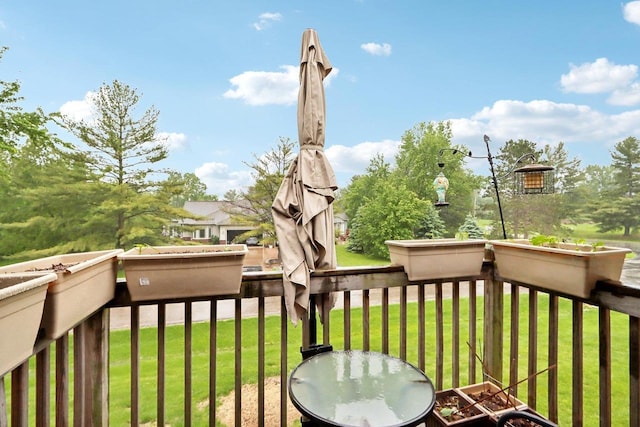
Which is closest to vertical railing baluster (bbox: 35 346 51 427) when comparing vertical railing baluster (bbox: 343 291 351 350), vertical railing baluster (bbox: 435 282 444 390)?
vertical railing baluster (bbox: 343 291 351 350)

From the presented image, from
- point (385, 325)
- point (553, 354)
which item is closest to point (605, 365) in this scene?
point (553, 354)

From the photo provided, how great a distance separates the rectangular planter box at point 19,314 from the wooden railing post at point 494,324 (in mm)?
1977

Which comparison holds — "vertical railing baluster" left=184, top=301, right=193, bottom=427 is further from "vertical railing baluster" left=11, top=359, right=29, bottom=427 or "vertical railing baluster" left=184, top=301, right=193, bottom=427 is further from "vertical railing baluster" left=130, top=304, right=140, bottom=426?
"vertical railing baluster" left=11, top=359, right=29, bottom=427

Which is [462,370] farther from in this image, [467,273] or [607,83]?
[607,83]

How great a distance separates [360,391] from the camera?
3.43 feet

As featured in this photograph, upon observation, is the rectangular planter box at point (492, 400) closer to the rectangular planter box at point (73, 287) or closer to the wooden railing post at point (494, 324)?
the wooden railing post at point (494, 324)

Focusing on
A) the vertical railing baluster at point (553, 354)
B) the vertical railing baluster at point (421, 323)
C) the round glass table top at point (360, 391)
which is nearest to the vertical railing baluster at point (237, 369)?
the round glass table top at point (360, 391)

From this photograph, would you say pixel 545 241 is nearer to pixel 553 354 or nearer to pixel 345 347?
pixel 553 354

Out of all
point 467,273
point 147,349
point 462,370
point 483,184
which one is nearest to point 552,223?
point 483,184

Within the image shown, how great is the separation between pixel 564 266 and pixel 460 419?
0.81 m

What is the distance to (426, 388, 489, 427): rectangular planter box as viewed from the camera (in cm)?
131

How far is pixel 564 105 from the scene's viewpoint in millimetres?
4113

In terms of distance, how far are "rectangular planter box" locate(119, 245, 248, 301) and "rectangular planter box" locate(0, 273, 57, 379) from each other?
0.39 meters

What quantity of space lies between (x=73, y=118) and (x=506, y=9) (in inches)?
300
